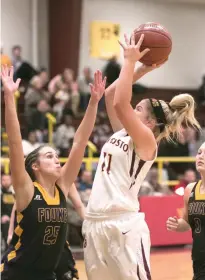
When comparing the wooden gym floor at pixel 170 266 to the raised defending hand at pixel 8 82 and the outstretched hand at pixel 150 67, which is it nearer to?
the outstretched hand at pixel 150 67

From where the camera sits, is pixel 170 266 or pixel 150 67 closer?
pixel 150 67

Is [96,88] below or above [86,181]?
above

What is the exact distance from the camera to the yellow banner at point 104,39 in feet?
50.4

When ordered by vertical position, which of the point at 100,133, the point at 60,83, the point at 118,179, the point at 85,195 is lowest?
the point at 85,195

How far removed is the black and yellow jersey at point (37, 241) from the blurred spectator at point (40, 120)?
308 inches

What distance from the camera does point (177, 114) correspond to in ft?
13.2

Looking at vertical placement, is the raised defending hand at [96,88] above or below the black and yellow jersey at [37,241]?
above

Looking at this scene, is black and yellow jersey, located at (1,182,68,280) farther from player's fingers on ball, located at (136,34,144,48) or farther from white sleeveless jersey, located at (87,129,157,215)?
player's fingers on ball, located at (136,34,144,48)

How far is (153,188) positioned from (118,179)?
6521 millimetres

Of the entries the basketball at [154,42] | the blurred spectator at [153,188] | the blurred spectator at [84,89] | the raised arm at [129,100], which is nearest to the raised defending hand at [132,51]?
the raised arm at [129,100]

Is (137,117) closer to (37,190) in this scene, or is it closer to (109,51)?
(37,190)

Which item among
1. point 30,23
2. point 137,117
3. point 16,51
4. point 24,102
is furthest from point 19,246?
point 30,23

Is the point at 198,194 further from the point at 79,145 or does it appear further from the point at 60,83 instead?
the point at 60,83

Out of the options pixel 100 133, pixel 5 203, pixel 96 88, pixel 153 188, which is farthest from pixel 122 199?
pixel 100 133
